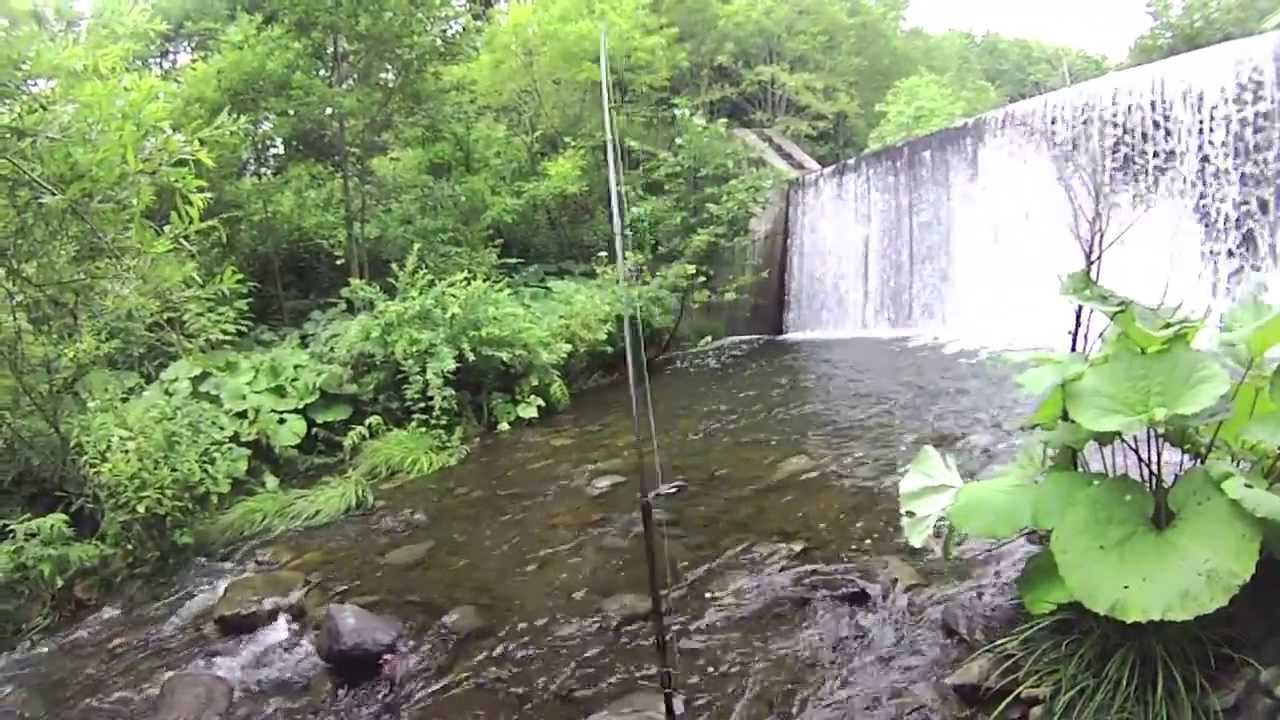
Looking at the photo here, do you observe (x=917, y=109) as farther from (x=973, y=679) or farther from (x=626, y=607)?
(x=973, y=679)

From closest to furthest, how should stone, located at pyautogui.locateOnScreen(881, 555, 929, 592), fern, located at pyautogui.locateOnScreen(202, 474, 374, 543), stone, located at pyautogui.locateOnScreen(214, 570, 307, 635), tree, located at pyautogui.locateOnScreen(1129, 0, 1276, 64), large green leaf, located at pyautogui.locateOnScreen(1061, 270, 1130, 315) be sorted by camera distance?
large green leaf, located at pyautogui.locateOnScreen(1061, 270, 1130, 315) → stone, located at pyautogui.locateOnScreen(881, 555, 929, 592) → stone, located at pyautogui.locateOnScreen(214, 570, 307, 635) → fern, located at pyautogui.locateOnScreen(202, 474, 374, 543) → tree, located at pyautogui.locateOnScreen(1129, 0, 1276, 64)

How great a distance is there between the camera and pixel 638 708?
2.66 meters

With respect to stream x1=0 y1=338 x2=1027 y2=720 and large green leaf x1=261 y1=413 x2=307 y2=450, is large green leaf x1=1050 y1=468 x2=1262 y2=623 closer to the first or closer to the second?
stream x1=0 y1=338 x2=1027 y2=720

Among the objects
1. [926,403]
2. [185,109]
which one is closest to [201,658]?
[926,403]

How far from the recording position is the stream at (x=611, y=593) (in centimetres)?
277

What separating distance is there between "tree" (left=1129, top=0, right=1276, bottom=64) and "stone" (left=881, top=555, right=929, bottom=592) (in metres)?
11.5

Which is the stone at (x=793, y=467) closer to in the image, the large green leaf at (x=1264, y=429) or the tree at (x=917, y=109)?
the large green leaf at (x=1264, y=429)

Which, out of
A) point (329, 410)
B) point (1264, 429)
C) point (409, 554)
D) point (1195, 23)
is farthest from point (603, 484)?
point (1195, 23)

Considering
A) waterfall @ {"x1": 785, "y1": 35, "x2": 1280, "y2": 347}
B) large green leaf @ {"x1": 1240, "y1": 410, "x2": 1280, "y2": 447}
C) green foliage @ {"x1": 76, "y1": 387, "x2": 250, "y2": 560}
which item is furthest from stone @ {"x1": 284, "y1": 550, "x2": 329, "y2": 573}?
waterfall @ {"x1": 785, "y1": 35, "x2": 1280, "y2": 347}

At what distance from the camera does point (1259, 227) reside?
692 cm

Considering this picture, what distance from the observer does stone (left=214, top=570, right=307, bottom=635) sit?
3625 millimetres

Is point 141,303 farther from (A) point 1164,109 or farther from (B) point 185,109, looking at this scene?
(A) point 1164,109

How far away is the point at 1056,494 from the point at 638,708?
4.65 feet

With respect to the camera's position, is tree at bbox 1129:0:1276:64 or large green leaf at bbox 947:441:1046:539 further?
tree at bbox 1129:0:1276:64
